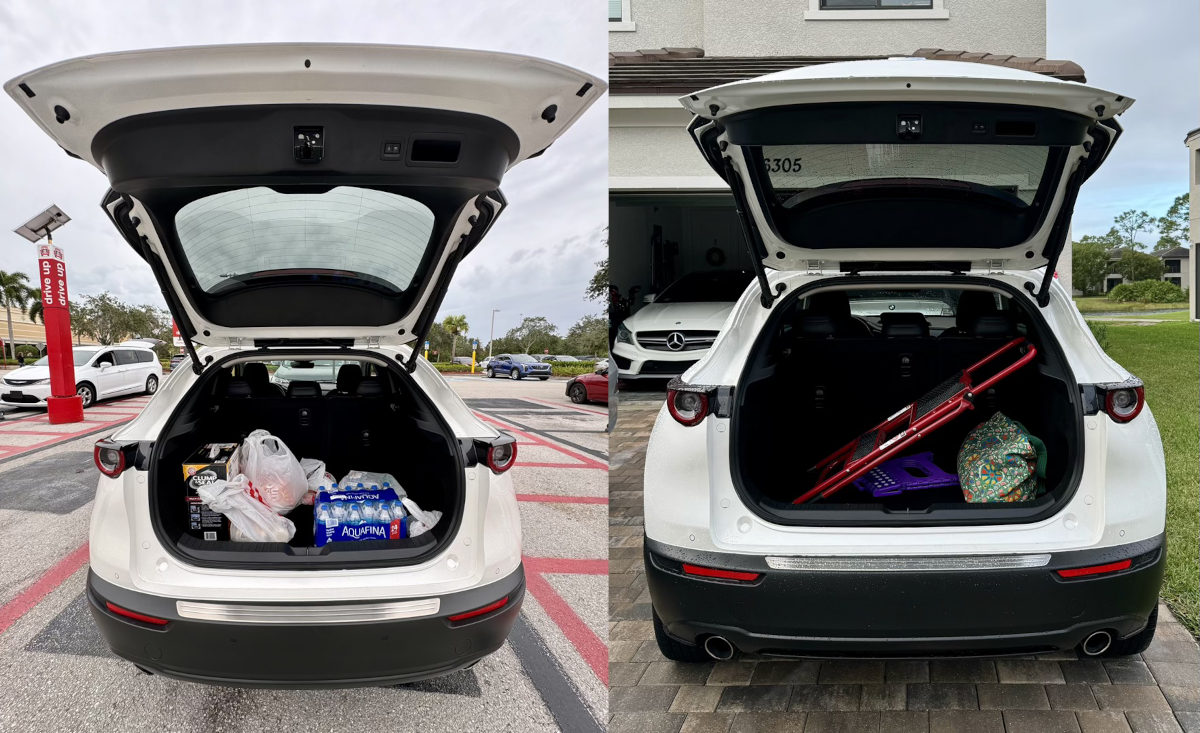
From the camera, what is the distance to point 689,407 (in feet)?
7.26

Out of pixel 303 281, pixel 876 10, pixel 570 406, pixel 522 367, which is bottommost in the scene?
pixel 570 406

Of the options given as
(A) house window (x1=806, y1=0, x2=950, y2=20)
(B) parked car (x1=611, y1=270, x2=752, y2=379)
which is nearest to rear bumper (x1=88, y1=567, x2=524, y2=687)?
(B) parked car (x1=611, y1=270, x2=752, y2=379)

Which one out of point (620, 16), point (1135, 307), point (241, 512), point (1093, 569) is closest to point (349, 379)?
point (241, 512)

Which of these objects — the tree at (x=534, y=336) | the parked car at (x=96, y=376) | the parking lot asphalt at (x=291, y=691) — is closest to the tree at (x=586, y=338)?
the tree at (x=534, y=336)

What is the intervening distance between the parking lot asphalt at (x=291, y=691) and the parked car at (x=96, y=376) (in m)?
8.23

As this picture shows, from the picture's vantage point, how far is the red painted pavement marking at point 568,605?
292cm

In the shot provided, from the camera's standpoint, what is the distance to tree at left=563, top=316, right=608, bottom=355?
36850 mm

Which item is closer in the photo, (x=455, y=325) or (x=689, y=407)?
(x=689, y=407)

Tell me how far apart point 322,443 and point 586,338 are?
3671cm

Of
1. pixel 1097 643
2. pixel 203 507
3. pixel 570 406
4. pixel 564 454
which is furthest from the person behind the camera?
pixel 570 406

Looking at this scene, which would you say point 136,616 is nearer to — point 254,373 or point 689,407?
point 254,373

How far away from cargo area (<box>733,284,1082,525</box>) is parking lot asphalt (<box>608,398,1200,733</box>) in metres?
0.56

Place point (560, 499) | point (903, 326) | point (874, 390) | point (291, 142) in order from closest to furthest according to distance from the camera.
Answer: point (291, 142) → point (903, 326) → point (874, 390) → point (560, 499)

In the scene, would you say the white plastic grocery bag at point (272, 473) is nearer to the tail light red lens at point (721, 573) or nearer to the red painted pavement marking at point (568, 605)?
the red painted pavement marking at point (568, 605)
